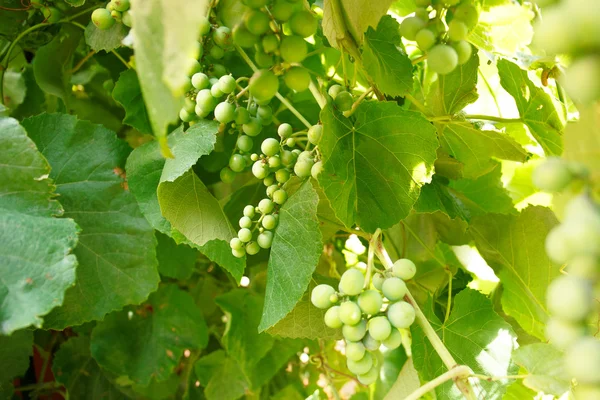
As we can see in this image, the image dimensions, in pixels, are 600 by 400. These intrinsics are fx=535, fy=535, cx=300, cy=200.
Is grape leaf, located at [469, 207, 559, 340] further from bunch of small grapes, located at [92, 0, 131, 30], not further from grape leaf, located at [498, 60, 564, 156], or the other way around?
bunch of small grapes, located at [92, 0, 131, 30]

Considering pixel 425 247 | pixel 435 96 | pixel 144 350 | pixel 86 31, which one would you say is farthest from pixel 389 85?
pixel 144 350

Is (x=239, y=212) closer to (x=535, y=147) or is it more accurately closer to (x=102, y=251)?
(x=102, y=251)

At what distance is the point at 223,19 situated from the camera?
1.75 ft

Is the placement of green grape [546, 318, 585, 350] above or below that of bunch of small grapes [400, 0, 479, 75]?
below

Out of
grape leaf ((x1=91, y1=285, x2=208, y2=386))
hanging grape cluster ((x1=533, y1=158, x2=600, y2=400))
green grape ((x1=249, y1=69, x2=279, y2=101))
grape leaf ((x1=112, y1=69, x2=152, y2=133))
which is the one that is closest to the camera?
hanging grape cluster ((x1=533, y1=158, x2=600, y2=400))

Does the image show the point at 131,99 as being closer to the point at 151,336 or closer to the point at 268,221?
the point at 268,221

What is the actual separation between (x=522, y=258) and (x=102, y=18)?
56cm

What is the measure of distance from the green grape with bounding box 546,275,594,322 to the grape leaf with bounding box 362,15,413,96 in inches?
12.8

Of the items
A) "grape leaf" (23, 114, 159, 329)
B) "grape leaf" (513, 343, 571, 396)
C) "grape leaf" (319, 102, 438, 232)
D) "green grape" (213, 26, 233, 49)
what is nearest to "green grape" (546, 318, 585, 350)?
"grape leaf" (513, 343, 571, 396)

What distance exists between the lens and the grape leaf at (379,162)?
490 mm

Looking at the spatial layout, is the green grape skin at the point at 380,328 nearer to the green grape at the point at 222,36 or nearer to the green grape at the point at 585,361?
the green grape at the point at 585,361

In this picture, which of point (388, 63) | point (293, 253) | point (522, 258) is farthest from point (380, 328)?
point (522, 258)

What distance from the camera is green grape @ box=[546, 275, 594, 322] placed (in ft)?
0.66

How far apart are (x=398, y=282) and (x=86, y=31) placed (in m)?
0.47
